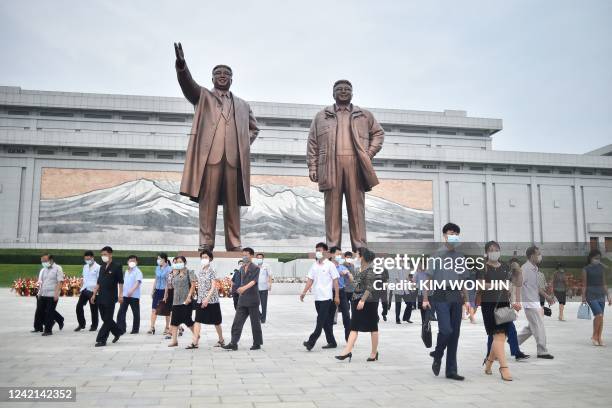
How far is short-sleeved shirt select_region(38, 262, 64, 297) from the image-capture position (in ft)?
29.4

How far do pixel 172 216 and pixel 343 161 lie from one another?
23836 mm

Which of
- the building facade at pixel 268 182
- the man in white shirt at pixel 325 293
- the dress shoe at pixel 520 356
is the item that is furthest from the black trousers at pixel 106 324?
A: the building facade at pixel 268 182

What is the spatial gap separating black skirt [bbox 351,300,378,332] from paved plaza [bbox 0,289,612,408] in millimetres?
397

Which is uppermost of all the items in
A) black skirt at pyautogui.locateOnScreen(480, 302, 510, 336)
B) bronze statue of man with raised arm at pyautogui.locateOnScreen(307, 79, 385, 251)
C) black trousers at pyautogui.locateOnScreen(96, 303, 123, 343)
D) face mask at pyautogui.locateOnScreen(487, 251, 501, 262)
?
bronze statue of man with raised arm at pyautogui.locateOnScreen(307, 79, 385, 251)

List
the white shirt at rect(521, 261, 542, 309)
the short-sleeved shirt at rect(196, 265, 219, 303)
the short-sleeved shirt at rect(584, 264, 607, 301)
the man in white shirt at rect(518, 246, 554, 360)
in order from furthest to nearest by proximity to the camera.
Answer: the short-sleeved shirt at rect(584, 264, 607, 301)
the short-sleeved shirt at rect(196, 265, 219, 303)
the white shirt at rect(521, 261, 542, 309)
the man in white shirt at rect(518, 246, 554, 360)

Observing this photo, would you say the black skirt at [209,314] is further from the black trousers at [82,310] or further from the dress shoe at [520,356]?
the dress shoe at [520,356]

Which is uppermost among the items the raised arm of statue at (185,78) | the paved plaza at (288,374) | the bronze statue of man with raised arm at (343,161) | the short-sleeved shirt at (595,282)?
the raised arm of statue at (185,78)

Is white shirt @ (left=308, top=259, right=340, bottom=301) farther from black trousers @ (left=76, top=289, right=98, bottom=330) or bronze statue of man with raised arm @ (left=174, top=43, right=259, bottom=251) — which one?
bronze statue of man with raised arm @ (left=174, top=43, right=259, bottom=251)

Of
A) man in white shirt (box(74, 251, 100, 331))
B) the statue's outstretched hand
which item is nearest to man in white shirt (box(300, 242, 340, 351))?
man in white shirt (box(74, 251, 100, 331))

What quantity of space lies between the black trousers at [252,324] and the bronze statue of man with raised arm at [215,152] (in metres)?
4.61

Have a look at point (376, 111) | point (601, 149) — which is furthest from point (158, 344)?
point (601, 149)

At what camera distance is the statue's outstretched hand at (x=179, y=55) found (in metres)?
10.2

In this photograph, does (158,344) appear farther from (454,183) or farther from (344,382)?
(454,183)

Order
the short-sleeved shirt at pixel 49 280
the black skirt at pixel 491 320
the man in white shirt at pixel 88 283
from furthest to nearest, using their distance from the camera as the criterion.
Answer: the man in white shirt at pixel 88 283
the short-sleeved shirt at pixel 49 280
the black skirt at pixel 491 320
